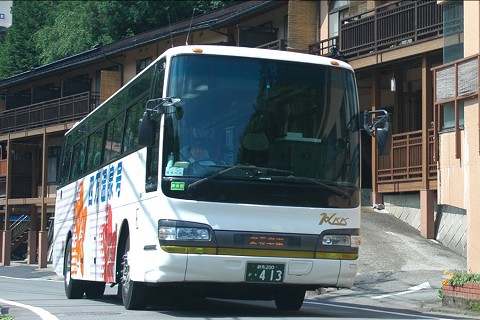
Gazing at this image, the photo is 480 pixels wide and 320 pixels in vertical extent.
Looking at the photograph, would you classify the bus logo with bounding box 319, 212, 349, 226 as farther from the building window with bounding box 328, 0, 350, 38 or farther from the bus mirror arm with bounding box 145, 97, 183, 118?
the building window with bounding box 328, 0, 350, 38

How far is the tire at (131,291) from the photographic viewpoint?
517 inches

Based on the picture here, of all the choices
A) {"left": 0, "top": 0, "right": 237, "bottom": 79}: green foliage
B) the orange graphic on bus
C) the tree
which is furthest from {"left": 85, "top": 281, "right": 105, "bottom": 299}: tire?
the tree

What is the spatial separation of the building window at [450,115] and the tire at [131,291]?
20.4 ft

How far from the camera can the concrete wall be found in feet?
76.2

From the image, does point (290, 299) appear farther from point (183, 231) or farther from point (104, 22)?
point (104, 22)

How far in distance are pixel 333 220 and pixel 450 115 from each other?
5164mm

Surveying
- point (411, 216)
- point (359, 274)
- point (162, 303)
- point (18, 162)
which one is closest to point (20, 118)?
point (18, 162)

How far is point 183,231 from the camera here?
38.3 feet

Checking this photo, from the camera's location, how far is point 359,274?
69.2ft

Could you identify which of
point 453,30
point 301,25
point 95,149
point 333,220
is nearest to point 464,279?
point 333,220

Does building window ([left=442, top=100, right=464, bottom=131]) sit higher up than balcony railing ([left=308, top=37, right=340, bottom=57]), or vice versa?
balcony railing ([left=308, top=37, right=340, bottom=57])

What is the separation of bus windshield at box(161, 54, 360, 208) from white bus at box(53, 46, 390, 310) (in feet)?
0.04

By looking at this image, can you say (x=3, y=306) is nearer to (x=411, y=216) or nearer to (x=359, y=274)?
(x=359, y=274)

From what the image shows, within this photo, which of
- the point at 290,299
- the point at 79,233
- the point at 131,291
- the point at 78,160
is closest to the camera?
the point at 131,291
